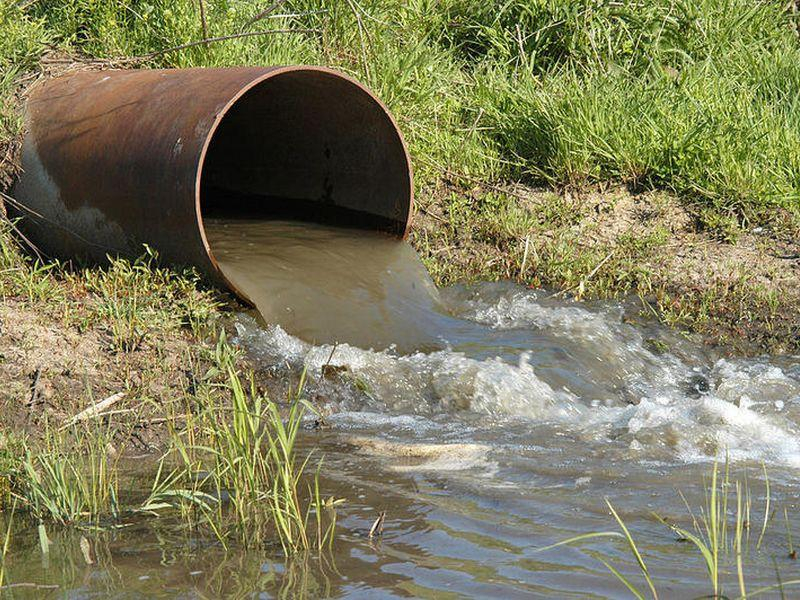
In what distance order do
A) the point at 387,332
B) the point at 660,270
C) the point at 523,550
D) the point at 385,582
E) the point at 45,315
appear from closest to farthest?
the point at 385,582
the point at 523,550
the point at 45,315
the point at 387,332
the point at 660,270


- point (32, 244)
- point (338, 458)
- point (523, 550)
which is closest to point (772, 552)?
point (523, 550)

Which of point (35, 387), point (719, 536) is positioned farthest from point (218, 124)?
point (719, 536)

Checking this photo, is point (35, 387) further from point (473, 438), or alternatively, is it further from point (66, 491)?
point (473, 438)

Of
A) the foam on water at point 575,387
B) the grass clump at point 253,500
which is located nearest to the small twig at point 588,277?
the foam on water at point 575,387

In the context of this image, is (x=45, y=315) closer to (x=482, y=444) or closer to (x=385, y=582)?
(x=482, y=444)

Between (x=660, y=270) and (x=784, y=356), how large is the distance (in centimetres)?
91

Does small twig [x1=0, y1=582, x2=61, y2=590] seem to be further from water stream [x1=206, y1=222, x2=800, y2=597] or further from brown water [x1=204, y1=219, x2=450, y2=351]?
brown water [x1=204, y1=219, x2=450, y2=351]

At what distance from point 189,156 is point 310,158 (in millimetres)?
1614

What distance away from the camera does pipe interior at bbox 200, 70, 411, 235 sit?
19.8 ft

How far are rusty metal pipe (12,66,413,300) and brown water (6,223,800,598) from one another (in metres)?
0.36

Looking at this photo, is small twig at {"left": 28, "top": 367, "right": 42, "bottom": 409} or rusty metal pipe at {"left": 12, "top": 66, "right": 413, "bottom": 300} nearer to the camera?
small twig at {"left": 28, "top": 367, "right": 42, "bottom": 409}

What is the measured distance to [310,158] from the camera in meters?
6.54

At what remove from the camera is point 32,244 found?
18.8 ft

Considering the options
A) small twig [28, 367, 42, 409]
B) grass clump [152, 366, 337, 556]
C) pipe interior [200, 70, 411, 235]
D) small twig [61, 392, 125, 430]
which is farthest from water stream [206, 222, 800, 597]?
small twig [28, 367, 42, 409]
